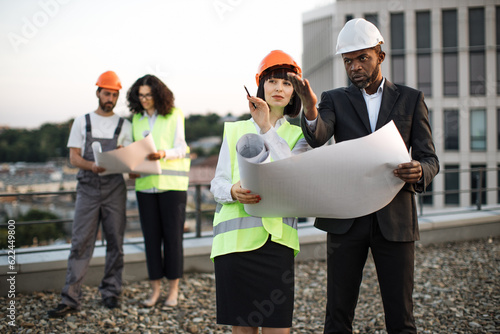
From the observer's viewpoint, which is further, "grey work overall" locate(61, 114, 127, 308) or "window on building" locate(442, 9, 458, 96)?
"window on building" locate(442, 9, 458, 96)

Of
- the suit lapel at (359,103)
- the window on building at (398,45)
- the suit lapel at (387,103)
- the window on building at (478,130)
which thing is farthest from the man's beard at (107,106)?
the window on building at (478,130)

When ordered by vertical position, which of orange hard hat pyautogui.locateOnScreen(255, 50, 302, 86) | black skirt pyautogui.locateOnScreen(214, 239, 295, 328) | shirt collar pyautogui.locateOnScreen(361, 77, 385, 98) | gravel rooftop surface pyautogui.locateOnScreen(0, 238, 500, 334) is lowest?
gravel rooftop surface pyautogui.locateOnScreen(0, 238, 500, 334)

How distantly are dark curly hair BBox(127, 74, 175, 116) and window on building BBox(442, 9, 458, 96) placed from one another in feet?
111

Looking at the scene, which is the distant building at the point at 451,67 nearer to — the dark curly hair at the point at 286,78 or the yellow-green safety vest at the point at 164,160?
the yellow-green safety vest at the point at 164,160

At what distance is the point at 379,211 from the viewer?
A: 220cm

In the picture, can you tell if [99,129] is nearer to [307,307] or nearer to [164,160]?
[164,160]

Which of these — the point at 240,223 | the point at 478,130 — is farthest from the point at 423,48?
the point at 240,223

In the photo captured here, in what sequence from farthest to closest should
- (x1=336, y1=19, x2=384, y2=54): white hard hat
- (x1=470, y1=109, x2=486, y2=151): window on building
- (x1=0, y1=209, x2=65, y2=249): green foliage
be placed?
(x1=470, y1=109, x2=486, y2=151): window on building
(x1=0, y1=209, x2=65, y2=249): green foliage
(x1=336, y1=19, x2=384, y2=54): white hard hat

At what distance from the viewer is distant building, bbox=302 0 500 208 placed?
109 feet

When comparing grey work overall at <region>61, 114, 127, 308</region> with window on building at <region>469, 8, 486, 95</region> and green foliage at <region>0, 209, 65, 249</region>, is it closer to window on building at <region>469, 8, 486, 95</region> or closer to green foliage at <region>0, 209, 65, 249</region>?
green foliage at <region>0, 209, 65, 249</region>

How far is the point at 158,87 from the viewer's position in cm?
420

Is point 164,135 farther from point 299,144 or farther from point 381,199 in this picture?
point 381,199

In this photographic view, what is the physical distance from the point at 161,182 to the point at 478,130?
34223 millimetres

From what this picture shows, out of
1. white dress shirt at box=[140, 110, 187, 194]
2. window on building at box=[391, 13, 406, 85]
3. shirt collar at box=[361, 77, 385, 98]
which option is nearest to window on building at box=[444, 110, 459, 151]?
window on building at box=[391, 13, 406, 85]
